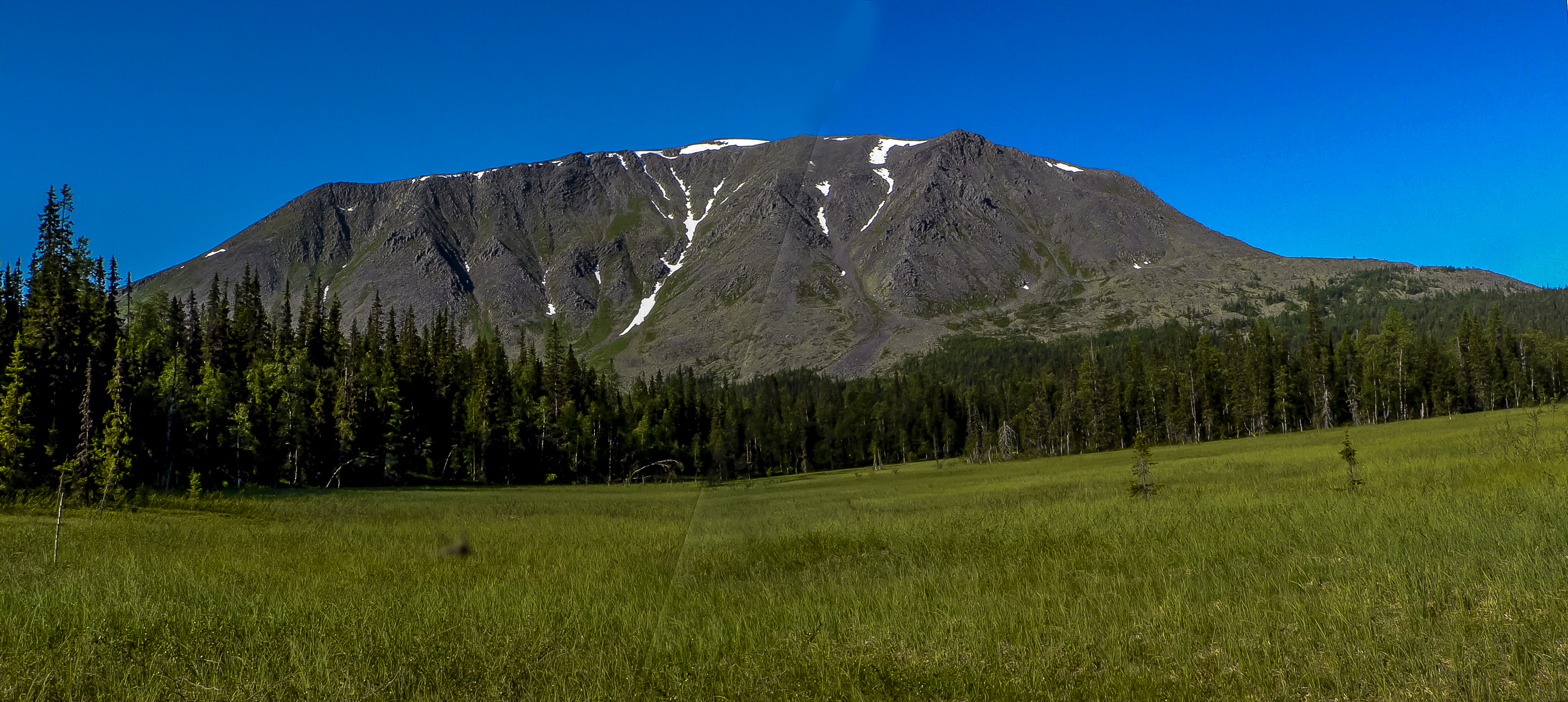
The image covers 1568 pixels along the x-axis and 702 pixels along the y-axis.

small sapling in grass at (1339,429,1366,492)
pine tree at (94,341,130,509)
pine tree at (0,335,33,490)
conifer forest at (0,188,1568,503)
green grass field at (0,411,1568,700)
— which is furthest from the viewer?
conifer forest at (0,188,1568,503)

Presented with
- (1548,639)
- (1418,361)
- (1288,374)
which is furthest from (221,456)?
(1418,361)

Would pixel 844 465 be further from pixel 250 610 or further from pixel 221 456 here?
pixel 250 610

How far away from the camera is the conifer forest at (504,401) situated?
1336 inches

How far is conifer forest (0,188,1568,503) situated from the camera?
3394 cm

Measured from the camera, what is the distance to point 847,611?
816cm

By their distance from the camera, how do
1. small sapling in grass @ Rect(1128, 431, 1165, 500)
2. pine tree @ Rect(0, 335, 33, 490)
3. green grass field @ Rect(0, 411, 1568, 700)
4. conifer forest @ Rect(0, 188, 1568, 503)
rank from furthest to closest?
conifer forest @ Rect(0, 188, 1568, 503) < pine tree @ Rect(0, 335, 33, 490) < small sapling in grass @ Rect(1128, 431, 1165, 500) < green grass field @ Rect(0, 411, 1568, 700)

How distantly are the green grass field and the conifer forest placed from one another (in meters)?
1.83

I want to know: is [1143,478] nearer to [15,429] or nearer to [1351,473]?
[1351,473]

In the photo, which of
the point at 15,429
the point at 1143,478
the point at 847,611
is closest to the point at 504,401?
the point at 15,429

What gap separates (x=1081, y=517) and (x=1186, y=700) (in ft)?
40.8

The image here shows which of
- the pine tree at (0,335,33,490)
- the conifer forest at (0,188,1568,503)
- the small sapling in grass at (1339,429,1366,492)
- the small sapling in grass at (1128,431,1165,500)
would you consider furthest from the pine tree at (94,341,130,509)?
the small sapling in grass at (1339,429,1366,492)

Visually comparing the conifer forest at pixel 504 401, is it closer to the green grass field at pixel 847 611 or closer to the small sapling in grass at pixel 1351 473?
the green grass field at pixel 847 611

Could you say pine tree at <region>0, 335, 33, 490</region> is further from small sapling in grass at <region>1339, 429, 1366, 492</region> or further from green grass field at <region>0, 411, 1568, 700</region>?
small sapling in grass at <region>1339, 429, 1366, 492</region>

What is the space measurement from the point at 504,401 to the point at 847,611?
81477mm
